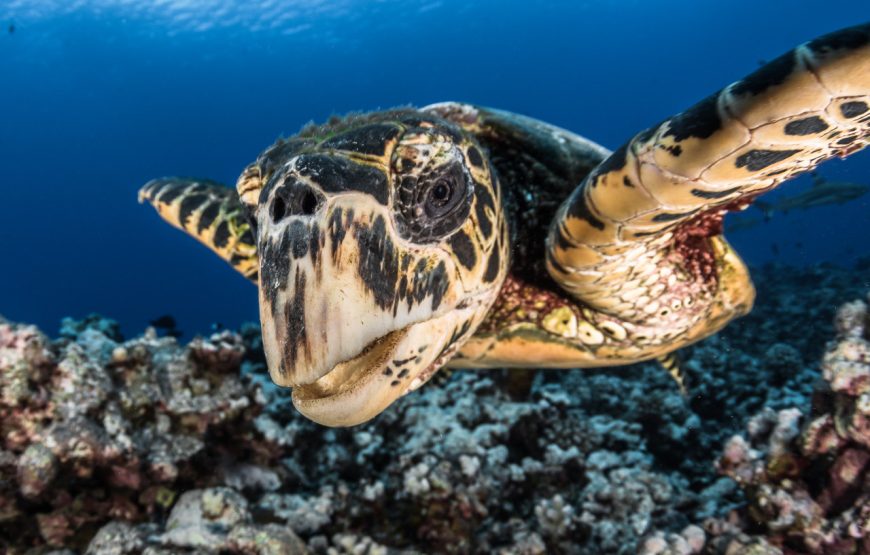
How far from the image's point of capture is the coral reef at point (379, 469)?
80.0 inches

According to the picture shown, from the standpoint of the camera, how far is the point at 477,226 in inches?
69.2

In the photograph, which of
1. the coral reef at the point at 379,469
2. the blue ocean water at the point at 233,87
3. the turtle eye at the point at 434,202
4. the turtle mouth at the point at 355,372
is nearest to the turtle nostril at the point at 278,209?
the turtle eye at the point at 434,202

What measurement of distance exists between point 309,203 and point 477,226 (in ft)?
2.19

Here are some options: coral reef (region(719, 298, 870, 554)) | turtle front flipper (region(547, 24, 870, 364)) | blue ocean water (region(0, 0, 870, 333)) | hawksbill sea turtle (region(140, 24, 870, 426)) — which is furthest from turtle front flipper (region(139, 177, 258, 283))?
blue ocean water (region(0, 0, 870, 333))

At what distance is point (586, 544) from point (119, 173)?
83.2 metres

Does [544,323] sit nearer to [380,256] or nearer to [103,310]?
[380,256]

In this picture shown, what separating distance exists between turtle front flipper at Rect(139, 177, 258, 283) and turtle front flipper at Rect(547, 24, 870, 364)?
1.97 meters

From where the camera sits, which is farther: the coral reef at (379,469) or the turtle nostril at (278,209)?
the coral reef at (379,469)

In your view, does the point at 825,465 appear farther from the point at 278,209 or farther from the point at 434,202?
the point at 278,209

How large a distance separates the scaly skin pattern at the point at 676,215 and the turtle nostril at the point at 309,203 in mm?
928

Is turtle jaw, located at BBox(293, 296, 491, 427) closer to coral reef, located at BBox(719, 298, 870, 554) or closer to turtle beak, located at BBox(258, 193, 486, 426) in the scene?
turtle beak, located at BBox(258, 193, 486, 426)

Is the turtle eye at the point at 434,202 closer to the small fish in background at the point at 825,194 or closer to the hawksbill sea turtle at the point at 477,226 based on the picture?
the hawksbill sea turtle at the point at 477,226

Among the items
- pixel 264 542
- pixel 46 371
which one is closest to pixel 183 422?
pixel 46 371

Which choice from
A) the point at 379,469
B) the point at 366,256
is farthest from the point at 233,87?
the point at 366,256
